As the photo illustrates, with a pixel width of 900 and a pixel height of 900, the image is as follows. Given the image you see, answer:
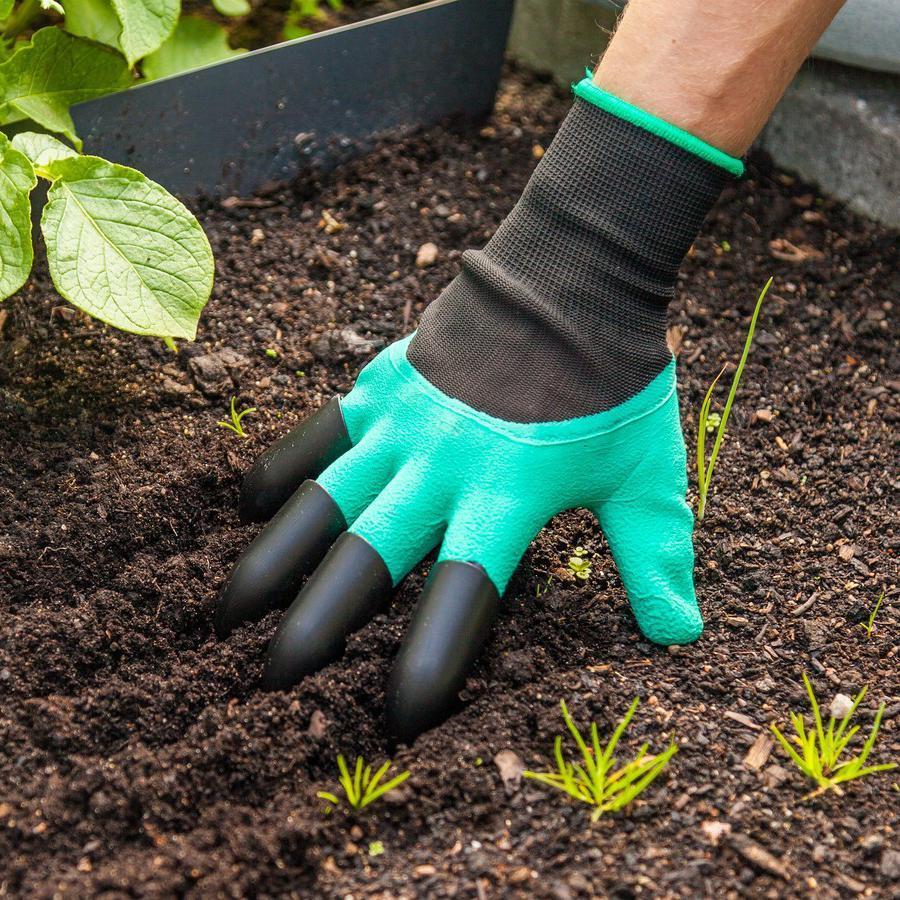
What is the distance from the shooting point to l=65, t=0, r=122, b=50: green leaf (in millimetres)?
1769

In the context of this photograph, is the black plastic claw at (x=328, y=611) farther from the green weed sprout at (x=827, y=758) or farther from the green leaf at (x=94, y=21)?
the green leaf at (x=94, y=21)

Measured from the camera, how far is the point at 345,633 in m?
1.22

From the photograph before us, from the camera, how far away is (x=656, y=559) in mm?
1306

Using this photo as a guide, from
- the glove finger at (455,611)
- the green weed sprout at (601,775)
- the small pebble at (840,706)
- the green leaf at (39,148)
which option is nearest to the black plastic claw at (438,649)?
the glove finger at (455,611)

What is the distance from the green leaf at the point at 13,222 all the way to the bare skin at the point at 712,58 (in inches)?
31.0

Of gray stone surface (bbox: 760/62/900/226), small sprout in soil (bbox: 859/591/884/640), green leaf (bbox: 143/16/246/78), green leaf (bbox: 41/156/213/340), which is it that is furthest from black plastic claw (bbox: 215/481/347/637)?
gray stone surface (bbox: 760/62/900/226)

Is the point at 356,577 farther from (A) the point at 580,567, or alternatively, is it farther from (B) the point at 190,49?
(B) the point at 190,49

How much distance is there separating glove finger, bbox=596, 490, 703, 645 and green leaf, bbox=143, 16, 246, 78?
1290 mm

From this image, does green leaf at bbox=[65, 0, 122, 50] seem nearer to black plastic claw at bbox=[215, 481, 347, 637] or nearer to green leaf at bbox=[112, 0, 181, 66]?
green leaf at bbox=[112, 0, 181, 66]

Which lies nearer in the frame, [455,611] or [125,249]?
[455,611]

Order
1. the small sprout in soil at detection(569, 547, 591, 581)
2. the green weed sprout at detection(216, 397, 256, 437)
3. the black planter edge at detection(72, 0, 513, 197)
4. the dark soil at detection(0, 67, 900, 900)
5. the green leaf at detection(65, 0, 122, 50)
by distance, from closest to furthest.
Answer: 1. the dark soil at detection(0, 67, 900, 900)
2. the small sprout in soil at detection(569, 547, 591, 581)
3. the green weed sprout at detection(216, 397, 256, 437)
4. the green leaf at detection(65, 0, 122, 50)
5. the black planter edge at detection(72, 0, 513, 197)

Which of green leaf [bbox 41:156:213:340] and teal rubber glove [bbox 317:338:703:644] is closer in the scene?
teal rubber glove [bbox 317:338:703:644]

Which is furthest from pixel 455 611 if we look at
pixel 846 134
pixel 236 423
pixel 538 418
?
pixel 846 134

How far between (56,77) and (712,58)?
1.08 metres
